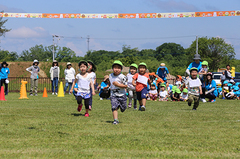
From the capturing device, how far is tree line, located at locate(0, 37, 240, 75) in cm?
8419

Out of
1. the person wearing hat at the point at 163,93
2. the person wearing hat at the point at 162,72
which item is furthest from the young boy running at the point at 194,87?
the person wearing hat at the point at 162,72

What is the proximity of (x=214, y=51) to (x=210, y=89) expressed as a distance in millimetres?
70230

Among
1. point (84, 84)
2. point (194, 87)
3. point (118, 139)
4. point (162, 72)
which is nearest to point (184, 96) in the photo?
point (162, 72)

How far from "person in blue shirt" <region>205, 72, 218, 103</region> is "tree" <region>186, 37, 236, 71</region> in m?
66.6

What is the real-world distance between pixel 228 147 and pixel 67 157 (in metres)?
2.48

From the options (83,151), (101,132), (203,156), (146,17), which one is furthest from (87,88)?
(146,17)

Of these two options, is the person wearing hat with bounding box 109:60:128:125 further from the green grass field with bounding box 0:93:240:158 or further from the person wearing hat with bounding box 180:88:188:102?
the person wearing hat with bounding box 180:88:188:102

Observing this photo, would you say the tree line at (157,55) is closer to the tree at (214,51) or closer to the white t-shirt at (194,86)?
the tree at (214,51)

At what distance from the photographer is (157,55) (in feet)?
435

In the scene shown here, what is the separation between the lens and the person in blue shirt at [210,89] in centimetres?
1688

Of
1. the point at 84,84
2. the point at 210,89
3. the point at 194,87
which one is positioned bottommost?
the point at 210,89

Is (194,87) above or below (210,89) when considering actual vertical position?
above

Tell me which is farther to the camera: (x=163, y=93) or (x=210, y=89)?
(x=163, y=93)

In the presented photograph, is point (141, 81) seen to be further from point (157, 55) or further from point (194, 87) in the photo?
point (157, 55)
